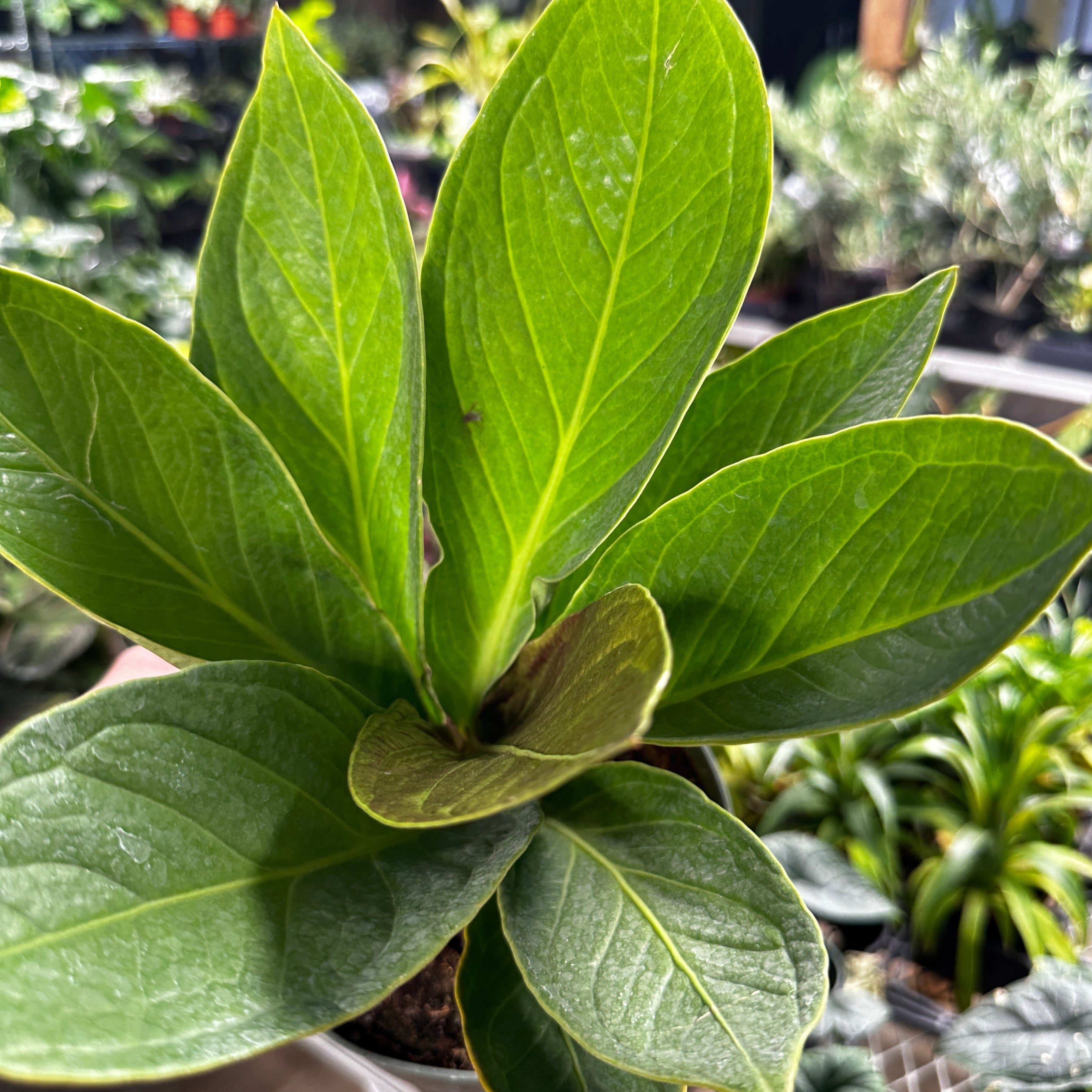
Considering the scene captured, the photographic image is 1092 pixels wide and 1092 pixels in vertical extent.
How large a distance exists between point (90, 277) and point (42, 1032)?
1.45 metres

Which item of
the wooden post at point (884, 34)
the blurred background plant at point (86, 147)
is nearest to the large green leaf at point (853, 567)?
the blurred background plant at point (86, 147)

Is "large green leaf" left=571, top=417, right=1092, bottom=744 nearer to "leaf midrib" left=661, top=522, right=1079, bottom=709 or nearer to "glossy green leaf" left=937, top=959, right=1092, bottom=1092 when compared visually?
"leaf midrib" left=661, top=522, right=1079, bottom=709

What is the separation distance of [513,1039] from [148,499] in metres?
0.19

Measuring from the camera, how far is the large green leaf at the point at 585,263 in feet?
0.83

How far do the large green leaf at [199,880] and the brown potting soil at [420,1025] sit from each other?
8 centimetres

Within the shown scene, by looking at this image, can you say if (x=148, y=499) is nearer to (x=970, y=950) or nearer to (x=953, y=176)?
(x=970, y=950)

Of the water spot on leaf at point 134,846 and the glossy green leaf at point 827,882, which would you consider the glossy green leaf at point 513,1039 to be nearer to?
the water spot on leaf at point 134,846

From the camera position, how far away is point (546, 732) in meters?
0.24

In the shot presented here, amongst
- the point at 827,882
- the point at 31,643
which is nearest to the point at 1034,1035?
the point at 827,882

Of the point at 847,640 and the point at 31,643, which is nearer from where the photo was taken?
the point at 847,640

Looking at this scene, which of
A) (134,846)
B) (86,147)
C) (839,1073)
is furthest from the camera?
(86,147)

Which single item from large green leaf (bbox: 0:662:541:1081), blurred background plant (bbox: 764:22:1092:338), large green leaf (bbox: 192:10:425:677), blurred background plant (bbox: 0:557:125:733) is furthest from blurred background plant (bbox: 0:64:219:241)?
Answer: large green leaf (bbox: 0:662:541:1081)

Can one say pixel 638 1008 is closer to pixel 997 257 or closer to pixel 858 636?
pixel 858 636

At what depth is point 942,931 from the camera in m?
0.95
